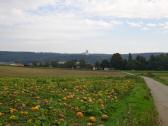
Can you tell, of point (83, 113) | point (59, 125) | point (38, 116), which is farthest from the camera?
point (83, 113)

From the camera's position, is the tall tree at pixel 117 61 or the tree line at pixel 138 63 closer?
the tall tree at pixel 117 61

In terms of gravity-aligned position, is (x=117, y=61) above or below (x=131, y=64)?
above

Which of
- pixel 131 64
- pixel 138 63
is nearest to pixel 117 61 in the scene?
pixel 131 64

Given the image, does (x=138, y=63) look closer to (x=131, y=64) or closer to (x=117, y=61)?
(x=131, y=64)

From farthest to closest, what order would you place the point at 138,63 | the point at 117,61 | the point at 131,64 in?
1. the point at 138,63
2. the point at 131,64
3. the point at 117,61

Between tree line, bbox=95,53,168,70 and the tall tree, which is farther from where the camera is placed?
tree line, bbox=95,53,168,70

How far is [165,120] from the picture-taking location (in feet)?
49.7

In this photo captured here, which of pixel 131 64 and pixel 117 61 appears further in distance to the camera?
pixel 131 64

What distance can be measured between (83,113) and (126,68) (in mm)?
140307

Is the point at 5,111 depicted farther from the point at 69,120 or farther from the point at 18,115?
the point at 69,120

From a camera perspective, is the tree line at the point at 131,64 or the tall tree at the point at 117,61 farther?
the tree line at the point at 131,64

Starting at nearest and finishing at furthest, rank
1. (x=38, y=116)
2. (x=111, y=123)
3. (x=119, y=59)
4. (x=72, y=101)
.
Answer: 1. (x=38, y=116)
2. (x=111, y=123)
3. (x=72, y=101)
4. (x=119, y=59)

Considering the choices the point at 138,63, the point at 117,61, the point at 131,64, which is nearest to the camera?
the point at 117,61

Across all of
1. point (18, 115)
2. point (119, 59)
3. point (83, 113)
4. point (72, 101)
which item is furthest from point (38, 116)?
point (119, 59)
